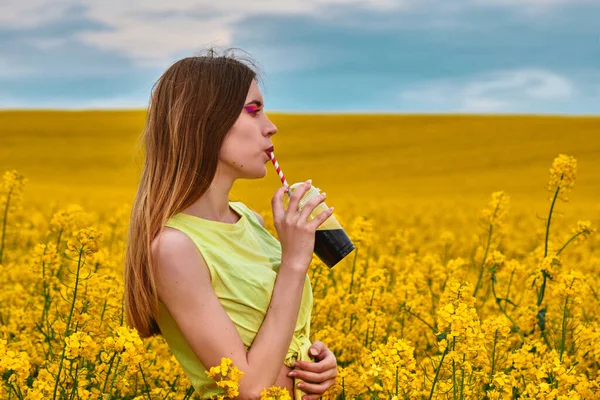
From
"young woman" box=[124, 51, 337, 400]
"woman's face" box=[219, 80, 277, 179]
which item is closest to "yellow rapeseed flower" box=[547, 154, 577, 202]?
"young woman" box=[124, 51, 337, 400]

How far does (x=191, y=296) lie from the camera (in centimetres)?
273

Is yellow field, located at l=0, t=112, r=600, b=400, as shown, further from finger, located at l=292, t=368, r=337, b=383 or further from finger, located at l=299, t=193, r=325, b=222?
finger, located at l=299, t=193, r=325, b=222

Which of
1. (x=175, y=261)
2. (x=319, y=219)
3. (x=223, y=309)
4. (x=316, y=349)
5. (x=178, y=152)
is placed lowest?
(x=316, y=349)

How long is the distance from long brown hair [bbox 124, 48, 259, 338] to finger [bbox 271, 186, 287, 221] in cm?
22

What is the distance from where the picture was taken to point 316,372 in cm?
301

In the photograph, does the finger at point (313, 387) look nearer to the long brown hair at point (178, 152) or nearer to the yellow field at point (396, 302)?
the yellow field at point (396, 302)

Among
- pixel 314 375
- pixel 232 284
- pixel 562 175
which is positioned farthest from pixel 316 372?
pixel 562 175

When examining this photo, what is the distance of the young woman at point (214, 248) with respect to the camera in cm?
276

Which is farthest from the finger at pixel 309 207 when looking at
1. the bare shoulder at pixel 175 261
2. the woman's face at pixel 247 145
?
the bare shoulder at pixel 175 261

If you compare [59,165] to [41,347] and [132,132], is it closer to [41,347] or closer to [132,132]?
[132,132]

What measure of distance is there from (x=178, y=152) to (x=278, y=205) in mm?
361

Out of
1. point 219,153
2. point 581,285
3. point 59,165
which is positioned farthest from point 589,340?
point 59,165

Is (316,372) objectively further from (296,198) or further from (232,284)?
(296,198)

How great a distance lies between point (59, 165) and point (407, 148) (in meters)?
11.7
